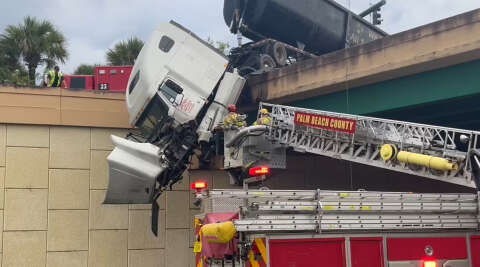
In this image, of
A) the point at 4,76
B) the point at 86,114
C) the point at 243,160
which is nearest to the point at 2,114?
the point at 86,114

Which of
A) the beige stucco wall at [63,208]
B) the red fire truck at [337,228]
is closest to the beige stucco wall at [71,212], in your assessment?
the beige stucco wall at [63,208]

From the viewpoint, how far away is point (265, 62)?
1752cm

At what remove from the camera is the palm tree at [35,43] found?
99.6ft

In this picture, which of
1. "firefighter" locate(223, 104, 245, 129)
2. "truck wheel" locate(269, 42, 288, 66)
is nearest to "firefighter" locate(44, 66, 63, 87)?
"truck wheel" locate(269, 42, 288, 66)

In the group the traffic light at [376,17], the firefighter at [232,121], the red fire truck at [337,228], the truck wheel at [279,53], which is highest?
the traffic light at [376,17]

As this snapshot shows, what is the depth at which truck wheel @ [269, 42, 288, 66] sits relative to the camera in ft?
59.1

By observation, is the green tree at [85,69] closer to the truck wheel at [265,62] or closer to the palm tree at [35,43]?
the palm tree at [35,43]

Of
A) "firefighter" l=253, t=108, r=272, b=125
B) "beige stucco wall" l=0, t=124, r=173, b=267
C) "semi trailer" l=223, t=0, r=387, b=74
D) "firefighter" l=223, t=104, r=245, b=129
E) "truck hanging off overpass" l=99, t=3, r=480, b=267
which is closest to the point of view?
"truck hanging off overpass" l=99, t=3, r=480, b=267

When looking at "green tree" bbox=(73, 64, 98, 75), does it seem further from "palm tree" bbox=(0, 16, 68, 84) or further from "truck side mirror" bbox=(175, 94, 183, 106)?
"truck side mirror" bbox=(175, 94, 183, 106)

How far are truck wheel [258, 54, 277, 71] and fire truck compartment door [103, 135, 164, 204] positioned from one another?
513 centimetres

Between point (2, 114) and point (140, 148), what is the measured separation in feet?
14.7

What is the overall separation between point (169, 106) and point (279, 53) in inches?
221

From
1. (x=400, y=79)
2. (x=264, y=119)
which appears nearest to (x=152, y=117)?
(x=264, y=119)

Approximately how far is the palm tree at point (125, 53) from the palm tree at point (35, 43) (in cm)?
305
